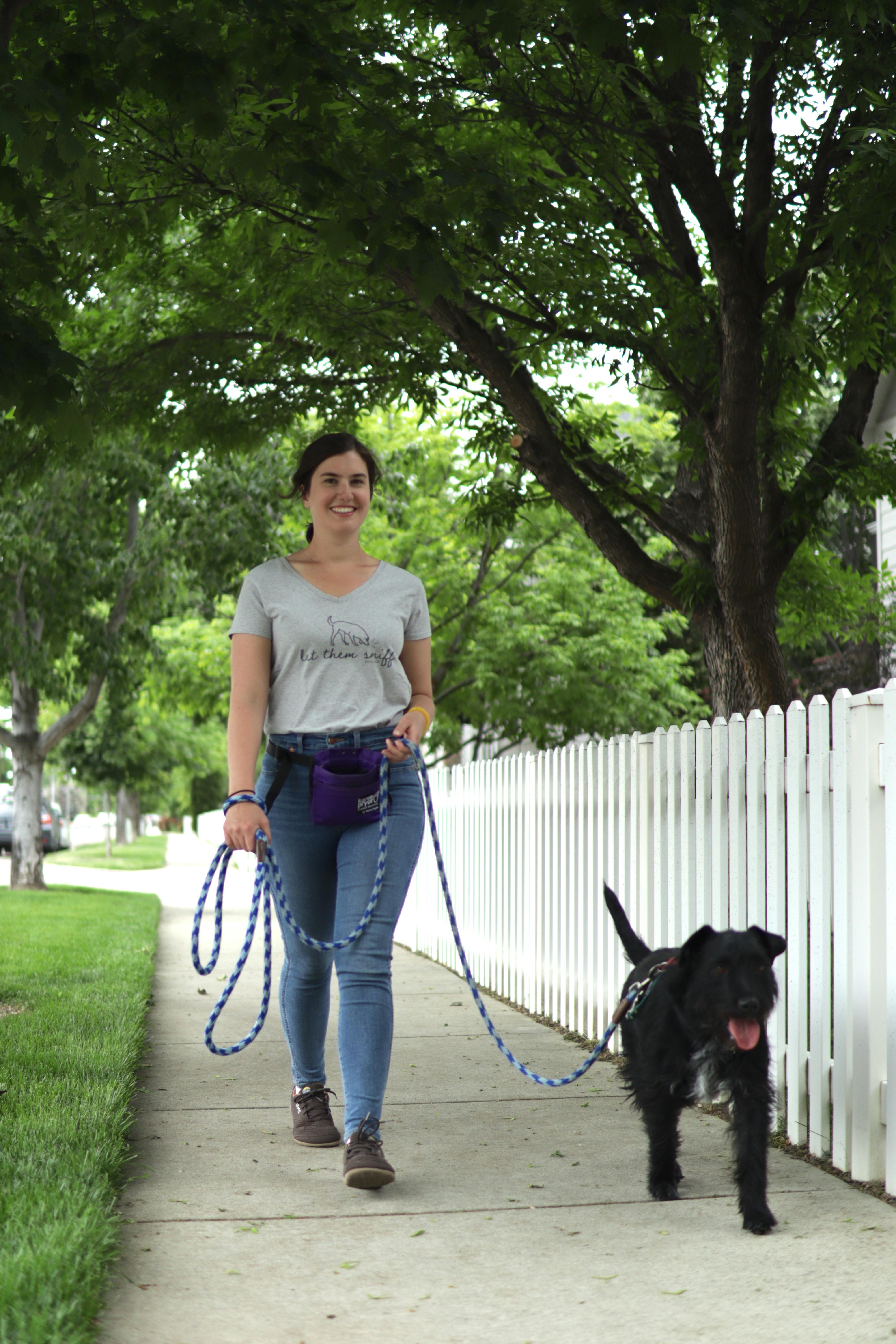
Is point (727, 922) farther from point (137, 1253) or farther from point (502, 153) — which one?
point (502, 153)

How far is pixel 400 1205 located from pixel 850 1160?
1.46 meters

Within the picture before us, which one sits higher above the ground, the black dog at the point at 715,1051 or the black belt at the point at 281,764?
the black belt at the point at 281,764

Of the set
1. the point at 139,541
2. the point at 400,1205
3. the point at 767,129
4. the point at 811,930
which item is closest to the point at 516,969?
the point at 811,930

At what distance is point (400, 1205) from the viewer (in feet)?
12.4

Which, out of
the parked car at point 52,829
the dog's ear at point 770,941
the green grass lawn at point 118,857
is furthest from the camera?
the parked car at point 52,829

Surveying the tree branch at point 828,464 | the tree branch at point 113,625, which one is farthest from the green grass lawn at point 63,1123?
the tree branch at point 113,625

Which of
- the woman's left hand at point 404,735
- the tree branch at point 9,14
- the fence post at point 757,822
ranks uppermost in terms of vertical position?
the tree branch at point 9,14

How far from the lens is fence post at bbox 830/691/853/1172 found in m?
4.11

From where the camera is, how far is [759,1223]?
3521 mm

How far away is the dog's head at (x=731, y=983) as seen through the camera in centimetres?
349

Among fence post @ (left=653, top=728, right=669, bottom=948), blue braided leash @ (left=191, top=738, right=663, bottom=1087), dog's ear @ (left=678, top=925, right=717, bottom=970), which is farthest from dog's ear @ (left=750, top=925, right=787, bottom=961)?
fence post @ (left=653, top=728, right=669, bottom=948)

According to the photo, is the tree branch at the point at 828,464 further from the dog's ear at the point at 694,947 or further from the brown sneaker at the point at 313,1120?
the brown sneaker at the point at 313,1120

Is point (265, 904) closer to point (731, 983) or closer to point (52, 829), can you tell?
point (731, 983)

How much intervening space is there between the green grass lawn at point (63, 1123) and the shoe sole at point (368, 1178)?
68cm
